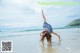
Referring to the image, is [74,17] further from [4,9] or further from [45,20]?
[4,9]

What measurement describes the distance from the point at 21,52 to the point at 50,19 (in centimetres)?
45

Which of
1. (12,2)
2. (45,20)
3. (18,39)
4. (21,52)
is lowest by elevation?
(21,52)

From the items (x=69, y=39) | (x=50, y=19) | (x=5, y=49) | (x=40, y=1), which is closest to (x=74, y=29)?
(x=69, y=39)

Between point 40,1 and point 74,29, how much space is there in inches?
18.3

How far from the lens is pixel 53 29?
6.78ft

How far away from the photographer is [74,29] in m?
2.10

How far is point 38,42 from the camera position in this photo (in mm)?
2057

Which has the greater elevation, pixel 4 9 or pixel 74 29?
pixel 4 9

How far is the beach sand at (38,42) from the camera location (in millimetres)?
2031

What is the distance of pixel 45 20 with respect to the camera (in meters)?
2.06

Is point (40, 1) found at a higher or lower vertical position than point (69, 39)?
higher

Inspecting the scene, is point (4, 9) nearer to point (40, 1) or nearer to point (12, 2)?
point (12, 2)

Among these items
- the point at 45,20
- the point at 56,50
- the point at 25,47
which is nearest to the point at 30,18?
the point at 45,20

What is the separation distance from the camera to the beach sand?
2.03m
